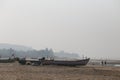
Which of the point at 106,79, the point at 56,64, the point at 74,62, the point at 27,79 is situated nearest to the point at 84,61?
the point at 74,62

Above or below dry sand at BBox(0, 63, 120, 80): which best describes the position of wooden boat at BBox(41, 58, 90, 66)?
above

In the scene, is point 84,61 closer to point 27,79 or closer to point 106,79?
point 106,79

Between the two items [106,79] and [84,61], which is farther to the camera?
[84,61]

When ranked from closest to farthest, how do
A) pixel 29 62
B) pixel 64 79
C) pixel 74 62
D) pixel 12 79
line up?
pixel 12 79, pixel 64 79, pixel 74 62, pixel 29 62

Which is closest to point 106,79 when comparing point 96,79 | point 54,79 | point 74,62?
point 96,79

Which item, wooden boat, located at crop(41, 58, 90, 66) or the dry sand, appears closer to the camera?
the dry sand

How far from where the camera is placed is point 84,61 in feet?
211

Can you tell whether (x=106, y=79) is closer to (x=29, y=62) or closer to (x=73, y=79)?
(x=73, y=79)

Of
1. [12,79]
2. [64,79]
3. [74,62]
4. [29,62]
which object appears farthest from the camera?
[29,62]

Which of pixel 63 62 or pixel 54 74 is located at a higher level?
pixel 63 62

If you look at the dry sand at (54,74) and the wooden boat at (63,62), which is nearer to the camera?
the dry sand at (54,74)

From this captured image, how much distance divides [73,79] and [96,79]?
303 cm

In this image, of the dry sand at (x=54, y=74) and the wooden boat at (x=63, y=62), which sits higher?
the wooden boat at (x=63, y=62)

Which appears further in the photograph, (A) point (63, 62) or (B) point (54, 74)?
(A) point (63, 62)
